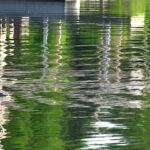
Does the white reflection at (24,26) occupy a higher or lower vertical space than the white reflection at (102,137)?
lower

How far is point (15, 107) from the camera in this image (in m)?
16.0

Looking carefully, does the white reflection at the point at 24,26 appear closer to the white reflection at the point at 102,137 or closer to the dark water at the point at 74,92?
the dark water at the point at 74,92

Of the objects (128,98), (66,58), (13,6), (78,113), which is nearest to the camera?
(78,113)

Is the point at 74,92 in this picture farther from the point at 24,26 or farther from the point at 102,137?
the point at 24,26

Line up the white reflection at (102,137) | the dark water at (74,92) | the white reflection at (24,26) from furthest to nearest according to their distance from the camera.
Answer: the white reflection at (24,26), the dark water at (74,92), the white reflection at (102,137)

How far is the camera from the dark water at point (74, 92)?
13.0m

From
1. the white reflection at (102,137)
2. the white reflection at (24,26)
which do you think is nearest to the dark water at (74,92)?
the white reflection at (102,137)

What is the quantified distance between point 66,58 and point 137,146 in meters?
13.4

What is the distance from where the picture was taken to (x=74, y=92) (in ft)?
58.9

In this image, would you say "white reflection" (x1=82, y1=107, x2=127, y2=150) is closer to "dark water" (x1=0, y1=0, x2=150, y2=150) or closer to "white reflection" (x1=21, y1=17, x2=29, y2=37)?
"dark water" (x1=0, y1=0, x2=150, y2=150)

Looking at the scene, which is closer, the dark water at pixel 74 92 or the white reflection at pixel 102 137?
the white reflection at pixel 102 137

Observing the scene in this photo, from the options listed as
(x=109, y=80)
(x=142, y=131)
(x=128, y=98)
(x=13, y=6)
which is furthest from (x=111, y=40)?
(x=13, y=6)

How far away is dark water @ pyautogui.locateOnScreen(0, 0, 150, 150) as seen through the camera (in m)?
13.0

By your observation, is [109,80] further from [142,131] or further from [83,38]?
[83,38]
